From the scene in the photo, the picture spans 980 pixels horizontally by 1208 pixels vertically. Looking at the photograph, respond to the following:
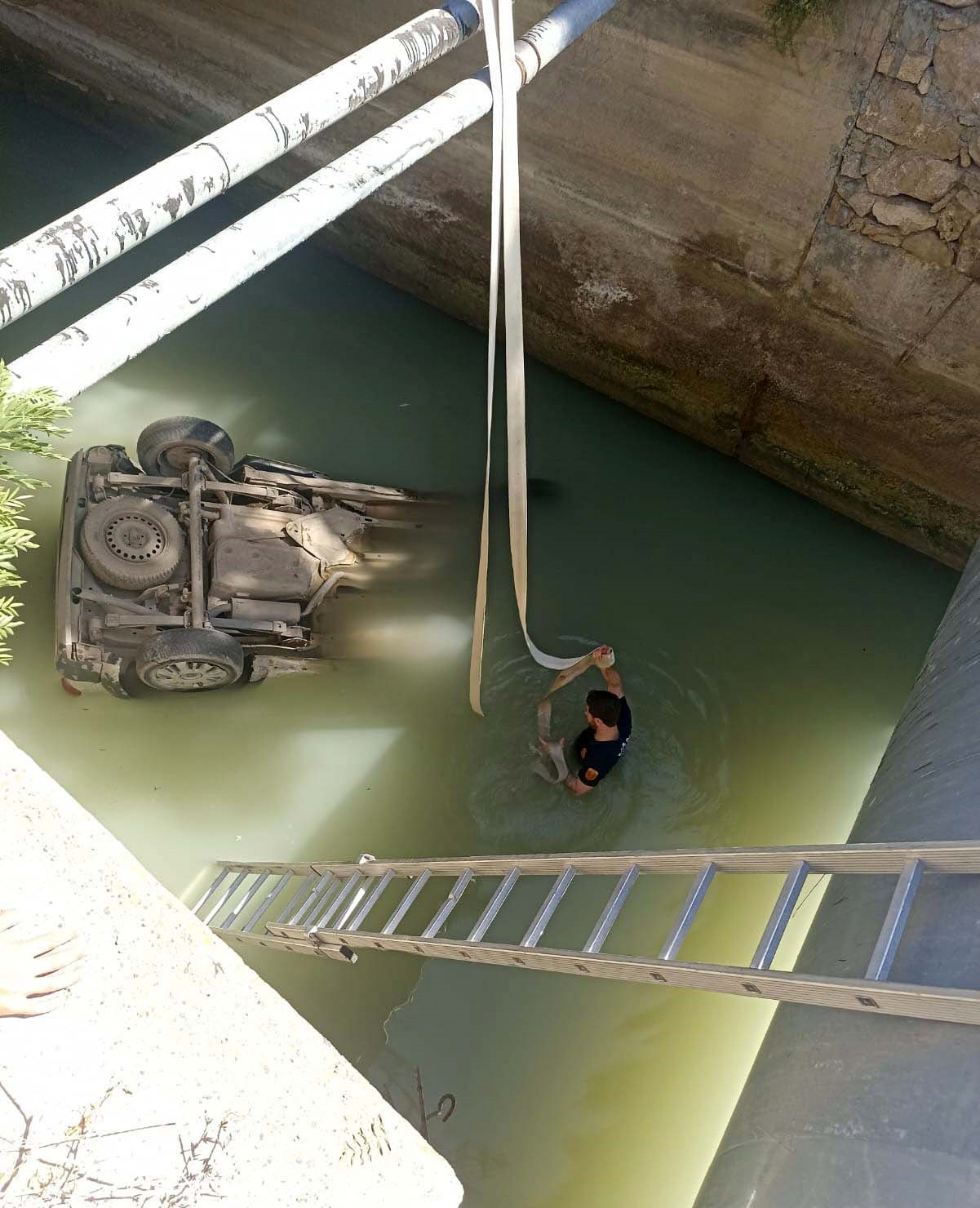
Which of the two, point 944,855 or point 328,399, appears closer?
point 944,855

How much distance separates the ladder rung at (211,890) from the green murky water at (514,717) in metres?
0.18

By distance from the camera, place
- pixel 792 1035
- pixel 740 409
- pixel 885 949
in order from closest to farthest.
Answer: pixel 885 949 < pixel 792 1035 < pixel 740 409

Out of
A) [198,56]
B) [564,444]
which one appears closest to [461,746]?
[564,444]

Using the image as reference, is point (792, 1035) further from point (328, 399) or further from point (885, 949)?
point (328, 399)

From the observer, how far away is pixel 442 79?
271 inches

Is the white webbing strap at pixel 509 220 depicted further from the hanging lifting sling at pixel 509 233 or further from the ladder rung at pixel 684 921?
the ladder rung at pixel 684 921

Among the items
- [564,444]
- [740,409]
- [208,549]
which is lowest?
[208,549]

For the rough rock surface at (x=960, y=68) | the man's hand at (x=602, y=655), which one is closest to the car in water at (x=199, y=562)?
the man's hand at (x=602, y=655)

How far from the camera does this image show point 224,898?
201 inches

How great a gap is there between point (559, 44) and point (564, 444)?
13.0 feet

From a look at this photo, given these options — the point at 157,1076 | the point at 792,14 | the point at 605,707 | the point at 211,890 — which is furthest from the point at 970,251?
the point at 157,1076

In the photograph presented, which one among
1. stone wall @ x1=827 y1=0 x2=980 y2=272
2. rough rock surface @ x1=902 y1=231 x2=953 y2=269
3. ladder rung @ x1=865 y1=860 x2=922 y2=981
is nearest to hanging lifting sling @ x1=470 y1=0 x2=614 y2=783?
ladder rung @ x1=865 y1=860 x2=922 y2=981

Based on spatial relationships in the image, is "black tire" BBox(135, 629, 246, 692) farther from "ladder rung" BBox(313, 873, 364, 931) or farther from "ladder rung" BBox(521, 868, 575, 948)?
"ladder rung" BBox(521, 868, 575, 948)

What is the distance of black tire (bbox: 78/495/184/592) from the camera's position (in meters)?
5.58
